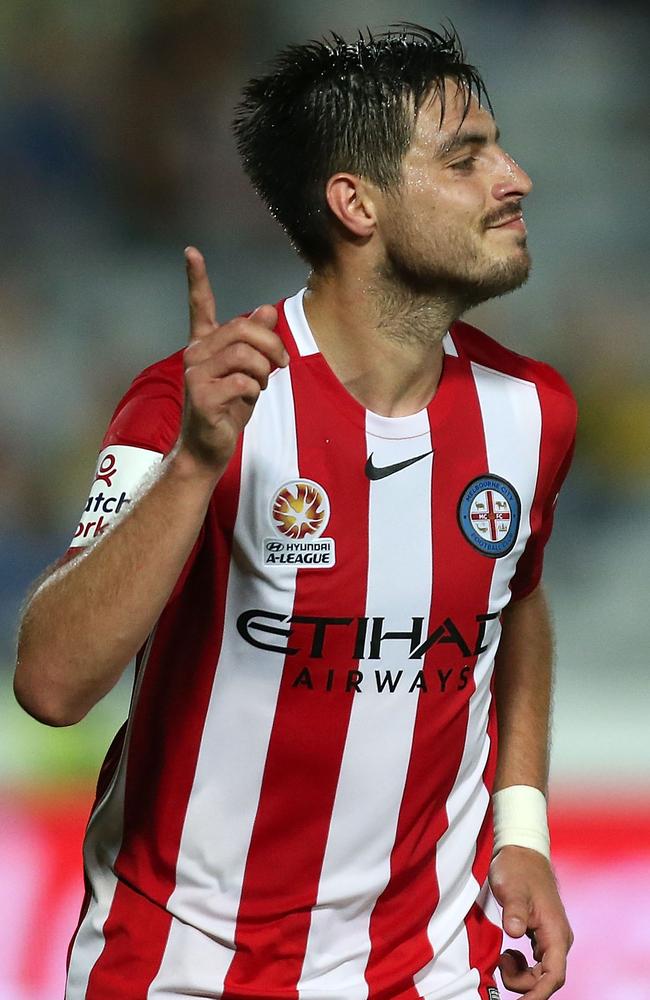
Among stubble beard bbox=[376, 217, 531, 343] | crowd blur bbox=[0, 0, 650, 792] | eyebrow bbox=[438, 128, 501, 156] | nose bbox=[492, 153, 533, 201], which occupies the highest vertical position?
crowd blur bbox=[0, 0, 650, 792]

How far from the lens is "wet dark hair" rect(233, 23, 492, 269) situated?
1650 millimetres

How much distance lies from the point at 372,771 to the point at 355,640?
0.14 metres

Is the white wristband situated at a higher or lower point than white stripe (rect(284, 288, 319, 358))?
lower

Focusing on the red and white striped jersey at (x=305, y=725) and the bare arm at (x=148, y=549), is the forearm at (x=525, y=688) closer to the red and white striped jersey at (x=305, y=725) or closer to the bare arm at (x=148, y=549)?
the red and white striped jersey at (x=305, y=725)

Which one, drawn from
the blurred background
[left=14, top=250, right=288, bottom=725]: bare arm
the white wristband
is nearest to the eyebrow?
[left=14, top=250, right=288, bottom=725]: bare arm

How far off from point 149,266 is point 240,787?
366cm

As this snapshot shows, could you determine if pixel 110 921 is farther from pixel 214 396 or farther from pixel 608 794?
pixel 608 794

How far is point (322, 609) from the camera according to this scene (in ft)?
4.86

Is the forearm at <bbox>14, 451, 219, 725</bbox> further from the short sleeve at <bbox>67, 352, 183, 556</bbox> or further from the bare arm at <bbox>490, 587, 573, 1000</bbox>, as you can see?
the bare arm at <bbox>490, 587, 573, 1000</bbox>

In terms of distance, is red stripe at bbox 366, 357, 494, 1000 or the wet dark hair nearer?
red stripe at bbox 366, 357, 494, 1000

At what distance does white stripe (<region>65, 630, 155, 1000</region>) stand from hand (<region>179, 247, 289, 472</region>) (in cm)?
38

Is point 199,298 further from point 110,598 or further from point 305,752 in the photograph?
point 305,752

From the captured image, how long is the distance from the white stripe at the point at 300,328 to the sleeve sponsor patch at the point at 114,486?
27 cm

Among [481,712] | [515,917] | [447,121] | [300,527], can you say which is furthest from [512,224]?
[515,917]
